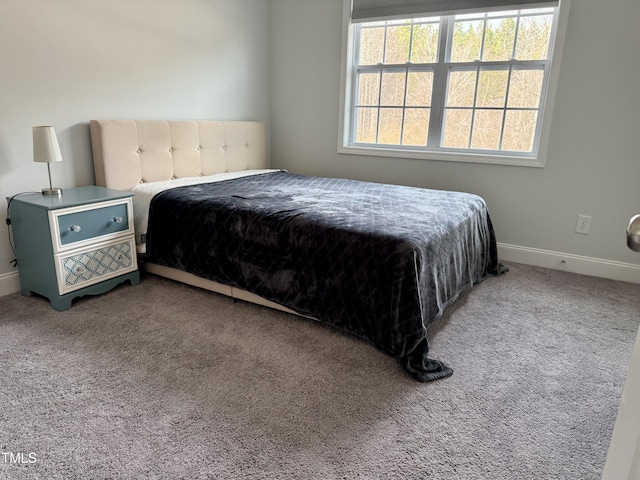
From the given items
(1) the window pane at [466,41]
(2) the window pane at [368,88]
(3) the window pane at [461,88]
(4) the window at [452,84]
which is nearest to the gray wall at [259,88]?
(4) the window at [452,84]

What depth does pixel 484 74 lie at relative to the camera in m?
3.30

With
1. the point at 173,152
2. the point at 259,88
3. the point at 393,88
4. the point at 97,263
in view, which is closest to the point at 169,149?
the point at 173,152

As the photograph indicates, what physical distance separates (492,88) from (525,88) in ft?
0.78

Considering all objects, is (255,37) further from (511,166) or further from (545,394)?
(545,394)

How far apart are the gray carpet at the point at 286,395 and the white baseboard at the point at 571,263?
0.63 meters

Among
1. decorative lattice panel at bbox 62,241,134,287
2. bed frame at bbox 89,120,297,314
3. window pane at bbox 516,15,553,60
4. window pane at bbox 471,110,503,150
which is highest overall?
window pane at bbox 516,15,553,60

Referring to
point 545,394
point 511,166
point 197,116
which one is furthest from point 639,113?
point 197,116

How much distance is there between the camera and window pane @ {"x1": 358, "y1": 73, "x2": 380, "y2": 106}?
374cm

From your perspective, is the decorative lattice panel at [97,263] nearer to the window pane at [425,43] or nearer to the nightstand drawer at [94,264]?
the nightstand drawer at [94,264]

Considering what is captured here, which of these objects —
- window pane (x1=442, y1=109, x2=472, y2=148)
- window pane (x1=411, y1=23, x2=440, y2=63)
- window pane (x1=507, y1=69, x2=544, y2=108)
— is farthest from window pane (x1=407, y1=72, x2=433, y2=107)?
window pane (x1=507, y1=69, x2=544, y2=108)

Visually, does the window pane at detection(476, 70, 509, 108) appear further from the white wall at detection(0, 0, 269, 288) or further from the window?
the white wall at detection(0, 0, 269, 288)

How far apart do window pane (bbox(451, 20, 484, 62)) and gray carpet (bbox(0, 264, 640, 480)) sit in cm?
204

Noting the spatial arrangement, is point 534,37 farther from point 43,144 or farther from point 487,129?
point 43,144

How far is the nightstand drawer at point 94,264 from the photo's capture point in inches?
90.9
